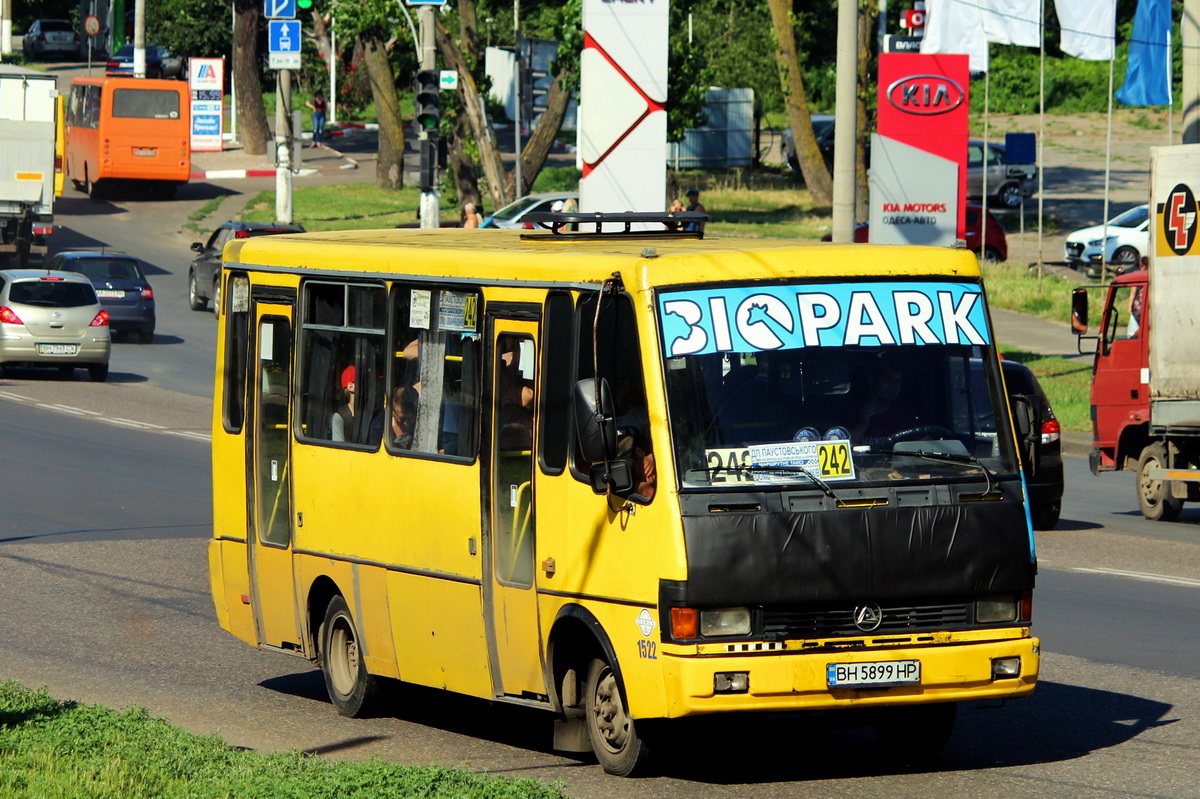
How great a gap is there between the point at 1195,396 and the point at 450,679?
1120 cm

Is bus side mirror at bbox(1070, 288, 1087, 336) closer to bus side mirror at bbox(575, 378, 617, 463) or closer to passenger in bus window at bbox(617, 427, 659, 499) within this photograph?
passenger in bus window at bbox(617, 427, 659, 499)

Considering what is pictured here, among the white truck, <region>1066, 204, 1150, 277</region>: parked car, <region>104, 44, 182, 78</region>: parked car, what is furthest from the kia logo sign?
<region>104, 44, 182, 78</region>: parked car

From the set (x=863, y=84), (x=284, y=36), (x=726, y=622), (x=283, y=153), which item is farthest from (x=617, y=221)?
(x=863, y=84)

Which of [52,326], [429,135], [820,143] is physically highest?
[820,143]

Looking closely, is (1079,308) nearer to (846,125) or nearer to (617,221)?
(846,125)

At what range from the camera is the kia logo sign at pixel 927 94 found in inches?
928

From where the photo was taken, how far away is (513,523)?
28.7 ft

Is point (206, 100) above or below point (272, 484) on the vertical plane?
above

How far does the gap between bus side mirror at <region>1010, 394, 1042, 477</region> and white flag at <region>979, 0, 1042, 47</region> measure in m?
28.0

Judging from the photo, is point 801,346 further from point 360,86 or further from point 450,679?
point 360,86

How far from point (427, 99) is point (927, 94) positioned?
8.67 m

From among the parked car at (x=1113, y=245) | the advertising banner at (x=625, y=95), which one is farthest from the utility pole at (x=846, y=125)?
the parked car at (x=1113, y=245)

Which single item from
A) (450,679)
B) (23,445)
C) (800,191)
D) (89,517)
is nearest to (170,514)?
(89,517)

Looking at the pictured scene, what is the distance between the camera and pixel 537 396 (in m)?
8.65
